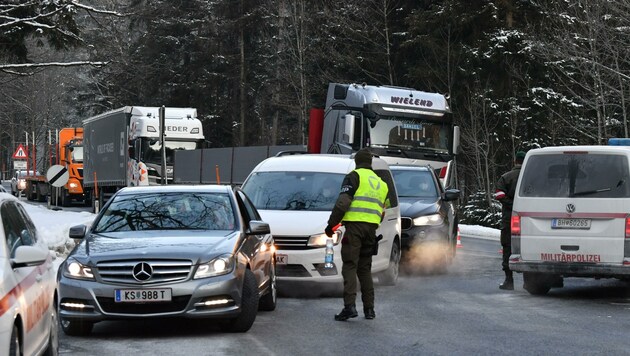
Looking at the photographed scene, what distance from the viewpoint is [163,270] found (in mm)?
10883

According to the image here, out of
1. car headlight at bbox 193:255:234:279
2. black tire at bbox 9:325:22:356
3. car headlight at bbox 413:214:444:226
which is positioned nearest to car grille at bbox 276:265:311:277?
car headlight at bbox 193:255:234:279

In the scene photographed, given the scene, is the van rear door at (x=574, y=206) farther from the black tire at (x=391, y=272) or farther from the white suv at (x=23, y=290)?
the white suv at (x=23, y=290)

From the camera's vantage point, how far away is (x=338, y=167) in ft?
53.9

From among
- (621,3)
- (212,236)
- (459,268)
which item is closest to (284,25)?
(621,3)

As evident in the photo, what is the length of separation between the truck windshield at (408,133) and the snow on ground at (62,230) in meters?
4.34

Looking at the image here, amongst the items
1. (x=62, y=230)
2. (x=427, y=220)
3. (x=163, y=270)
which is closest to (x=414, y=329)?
(x=163, y=270)

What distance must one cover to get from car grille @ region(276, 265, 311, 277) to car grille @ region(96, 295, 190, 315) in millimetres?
3847

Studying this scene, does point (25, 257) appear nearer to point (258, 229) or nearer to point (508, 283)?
point (258, 229)

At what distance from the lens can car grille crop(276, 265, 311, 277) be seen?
1460cm

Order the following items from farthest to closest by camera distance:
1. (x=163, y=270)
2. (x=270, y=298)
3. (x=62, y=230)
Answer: (x=62, y=230), (x=270, y=298), (x=163, y=270)

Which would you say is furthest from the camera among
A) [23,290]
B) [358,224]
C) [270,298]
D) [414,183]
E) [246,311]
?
[414,183]

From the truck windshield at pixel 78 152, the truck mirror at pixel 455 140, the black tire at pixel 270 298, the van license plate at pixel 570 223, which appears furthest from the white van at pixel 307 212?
the truck windshield at pixel 78 152

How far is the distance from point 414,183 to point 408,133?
6448 mm

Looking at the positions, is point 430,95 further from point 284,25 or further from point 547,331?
point 284,25
